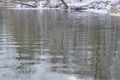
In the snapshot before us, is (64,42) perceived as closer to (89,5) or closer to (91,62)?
(91,62)

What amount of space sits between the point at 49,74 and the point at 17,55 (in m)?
3.65

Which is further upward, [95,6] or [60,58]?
[95,6]

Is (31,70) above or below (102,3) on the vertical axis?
below

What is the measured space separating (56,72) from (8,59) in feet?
9.37

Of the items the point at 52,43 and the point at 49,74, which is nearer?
the point at 49,74

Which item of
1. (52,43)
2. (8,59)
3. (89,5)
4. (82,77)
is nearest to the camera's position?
(82,77)

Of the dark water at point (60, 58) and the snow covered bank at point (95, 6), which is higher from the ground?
the snow covered bank at point (95, 6)

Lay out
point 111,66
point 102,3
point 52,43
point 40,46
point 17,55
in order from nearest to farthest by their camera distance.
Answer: point 111,66, point 17,55, point 40,46, point 52,43, point 102,3

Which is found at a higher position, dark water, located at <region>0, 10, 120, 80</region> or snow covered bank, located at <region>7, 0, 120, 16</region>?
snow covered bank, located at <region>7, 0, 120, 16</region>

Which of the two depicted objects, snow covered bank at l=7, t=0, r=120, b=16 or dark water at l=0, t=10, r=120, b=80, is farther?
snow covered bank at l=7, t=0, r=120, b=16

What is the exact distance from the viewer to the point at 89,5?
62094 millimetres

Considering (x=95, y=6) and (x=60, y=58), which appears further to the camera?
(x=95, y=6)

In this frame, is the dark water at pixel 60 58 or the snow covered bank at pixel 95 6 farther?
the snow covered bank at pixel 95 6

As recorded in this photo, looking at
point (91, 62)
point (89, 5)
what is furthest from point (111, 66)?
point (89, 5)
